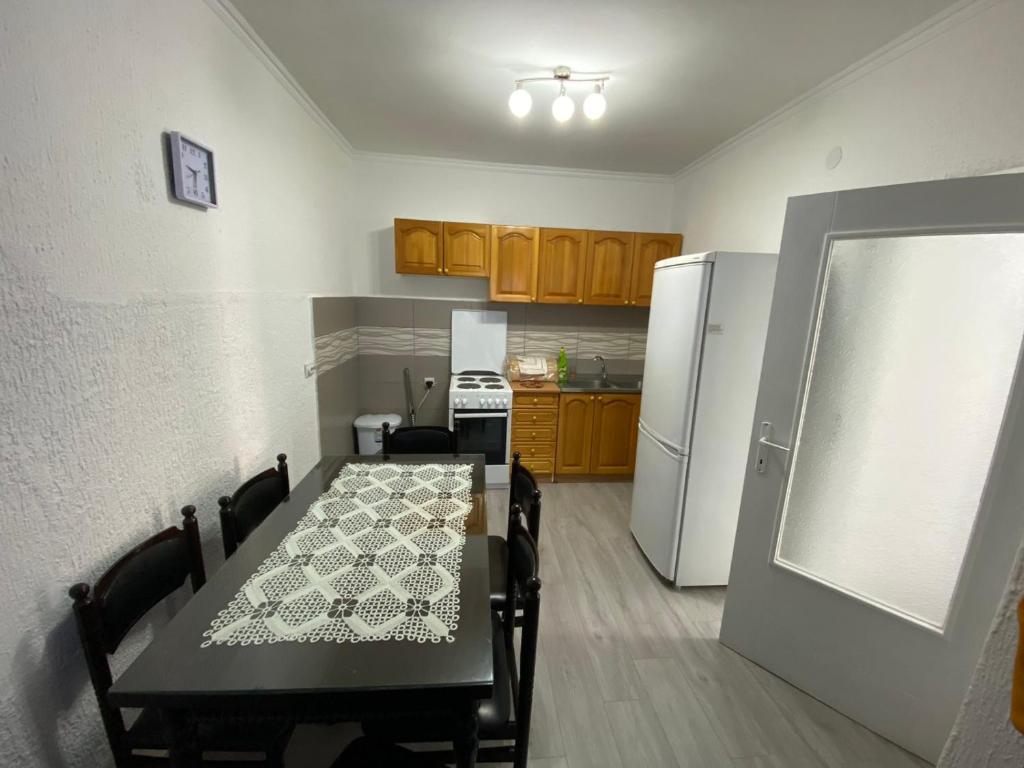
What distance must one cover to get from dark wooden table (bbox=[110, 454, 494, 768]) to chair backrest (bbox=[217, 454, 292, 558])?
0.36m

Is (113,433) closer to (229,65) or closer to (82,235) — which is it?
(82,235)

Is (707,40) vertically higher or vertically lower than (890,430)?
higher

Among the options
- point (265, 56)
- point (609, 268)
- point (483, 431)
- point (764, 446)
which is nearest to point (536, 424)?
point (483, 431)

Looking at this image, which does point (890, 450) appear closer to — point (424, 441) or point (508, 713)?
point (508, 713)

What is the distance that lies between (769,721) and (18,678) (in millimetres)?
2156

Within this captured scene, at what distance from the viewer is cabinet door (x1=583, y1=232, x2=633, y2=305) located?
10.5ft

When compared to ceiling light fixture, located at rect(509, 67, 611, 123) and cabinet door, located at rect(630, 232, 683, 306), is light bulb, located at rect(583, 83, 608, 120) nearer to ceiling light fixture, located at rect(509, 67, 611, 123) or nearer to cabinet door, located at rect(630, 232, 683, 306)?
ceiling light fixture, located at rect(509, 67, 611, 123)

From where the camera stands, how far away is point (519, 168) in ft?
10.8

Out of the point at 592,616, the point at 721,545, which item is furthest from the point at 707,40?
the point at 592,616

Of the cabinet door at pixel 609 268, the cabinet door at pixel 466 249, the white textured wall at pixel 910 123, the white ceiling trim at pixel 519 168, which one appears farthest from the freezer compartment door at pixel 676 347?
the white ceiling trim at pixel 519 168

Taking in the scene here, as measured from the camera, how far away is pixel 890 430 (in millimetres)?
1385

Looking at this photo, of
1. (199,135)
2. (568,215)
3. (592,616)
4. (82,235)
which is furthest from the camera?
(568,215)

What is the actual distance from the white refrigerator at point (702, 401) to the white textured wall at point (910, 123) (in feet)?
1.71

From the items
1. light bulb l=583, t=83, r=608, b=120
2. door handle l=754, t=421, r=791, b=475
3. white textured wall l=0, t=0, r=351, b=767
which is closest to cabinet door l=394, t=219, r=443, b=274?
white textured wall l=0, t=0, r=351, b=767
